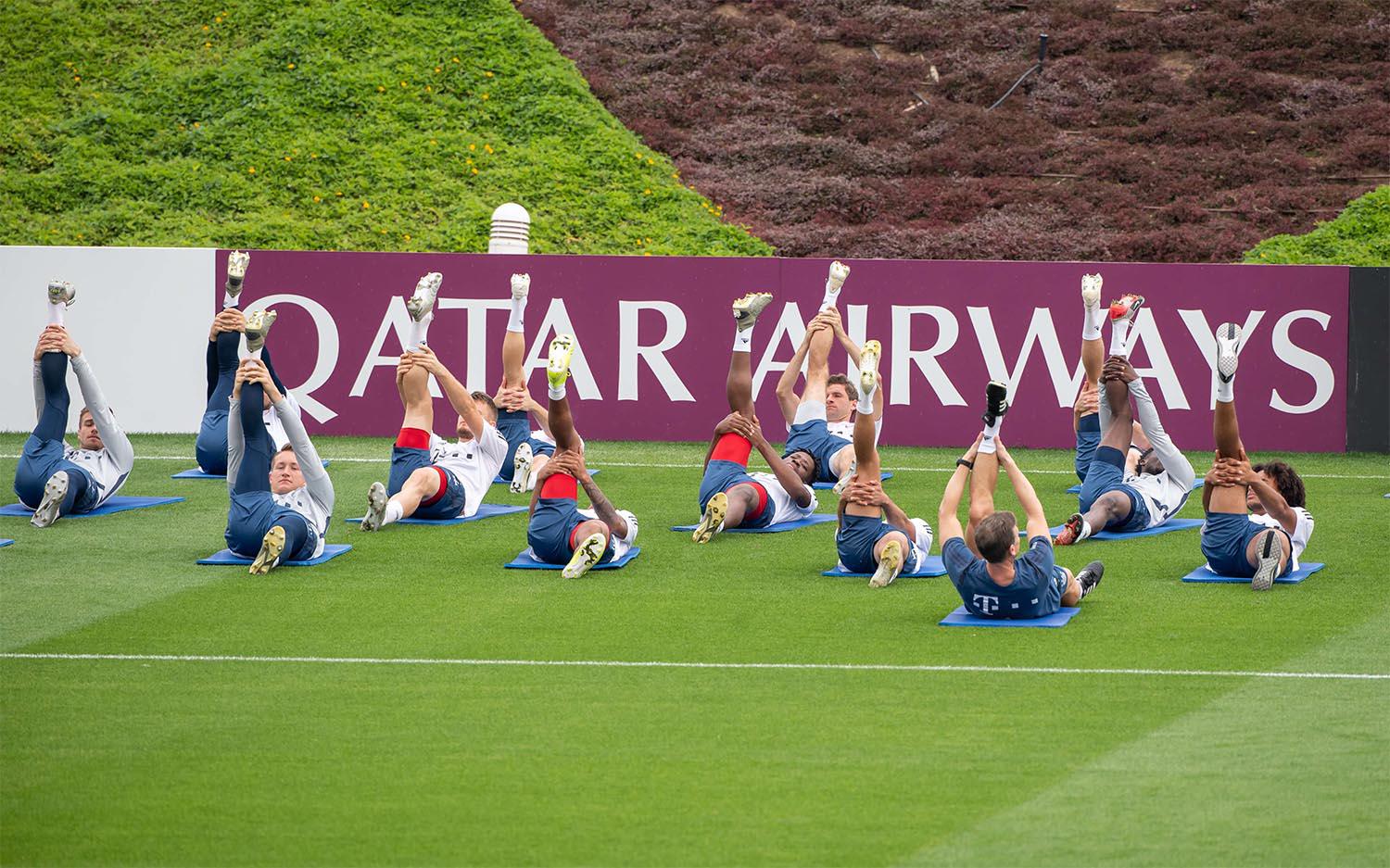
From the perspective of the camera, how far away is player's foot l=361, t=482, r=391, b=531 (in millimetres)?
14531

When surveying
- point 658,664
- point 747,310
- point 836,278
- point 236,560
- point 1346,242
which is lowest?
point 658,664

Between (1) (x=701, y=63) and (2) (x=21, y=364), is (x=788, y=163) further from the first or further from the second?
(2) (x=21, y=364)

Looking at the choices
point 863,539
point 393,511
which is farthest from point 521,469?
point 863,539

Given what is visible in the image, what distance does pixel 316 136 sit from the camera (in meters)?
29.6

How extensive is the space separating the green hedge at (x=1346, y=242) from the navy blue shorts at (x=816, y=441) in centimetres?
1239

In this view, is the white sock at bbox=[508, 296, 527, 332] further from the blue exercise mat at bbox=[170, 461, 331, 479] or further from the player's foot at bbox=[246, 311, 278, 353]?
the player's foot at bbox=[246, 311, 278, 353]

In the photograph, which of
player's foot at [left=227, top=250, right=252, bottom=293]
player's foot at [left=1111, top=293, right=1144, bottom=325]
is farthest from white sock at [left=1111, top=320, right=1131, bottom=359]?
player's foot at [left=227, top=250, right=252, bottom=293]

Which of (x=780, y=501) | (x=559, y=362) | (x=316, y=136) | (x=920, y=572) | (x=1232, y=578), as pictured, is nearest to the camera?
(x=559, y=362)

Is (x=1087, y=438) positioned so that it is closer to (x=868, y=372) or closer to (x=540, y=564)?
(x=868, y=372)

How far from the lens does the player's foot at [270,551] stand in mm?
13055

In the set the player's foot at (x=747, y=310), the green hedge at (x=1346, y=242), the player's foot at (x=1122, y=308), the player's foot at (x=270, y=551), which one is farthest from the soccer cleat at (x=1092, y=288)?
the green hedge at (x=1346, y=242)

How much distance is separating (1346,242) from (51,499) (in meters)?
20.3

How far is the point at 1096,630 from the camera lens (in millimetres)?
11328

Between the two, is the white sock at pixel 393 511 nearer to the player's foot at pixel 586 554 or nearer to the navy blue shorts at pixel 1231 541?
the player's foot at pixel 586 554
